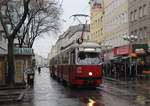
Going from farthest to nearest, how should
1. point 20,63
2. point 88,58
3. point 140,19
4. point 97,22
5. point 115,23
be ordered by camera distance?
point 97,22, point 115,23, point 140,19, point 20,63, point 88,58

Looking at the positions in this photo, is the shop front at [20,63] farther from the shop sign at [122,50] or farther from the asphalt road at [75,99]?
the shop sign at [122,50]

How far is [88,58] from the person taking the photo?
2152 cm

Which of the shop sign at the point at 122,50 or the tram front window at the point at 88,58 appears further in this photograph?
the shop sign at the point at 122,50

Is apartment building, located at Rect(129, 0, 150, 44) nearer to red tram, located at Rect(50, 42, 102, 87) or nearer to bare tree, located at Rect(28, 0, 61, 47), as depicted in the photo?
bare tree, located at Rect(28, 0, 61, 47)

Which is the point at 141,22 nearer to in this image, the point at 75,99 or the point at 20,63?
the point at 20,63

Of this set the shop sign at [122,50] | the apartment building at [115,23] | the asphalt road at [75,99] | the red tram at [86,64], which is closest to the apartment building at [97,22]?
the apartment building at [115,23]

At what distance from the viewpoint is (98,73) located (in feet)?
70.7

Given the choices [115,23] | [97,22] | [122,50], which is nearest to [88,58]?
[122,50]

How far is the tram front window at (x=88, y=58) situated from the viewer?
2133cm

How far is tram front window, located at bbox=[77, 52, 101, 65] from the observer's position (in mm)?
21328

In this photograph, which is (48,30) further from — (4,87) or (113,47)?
(4,87)

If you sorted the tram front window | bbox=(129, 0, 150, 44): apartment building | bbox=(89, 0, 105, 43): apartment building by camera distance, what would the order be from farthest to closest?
1. bbox=(89, 0, 105, 43): apartment building
2. bbox=(129, 0, 150, 44): apartment building
3. the tram front window

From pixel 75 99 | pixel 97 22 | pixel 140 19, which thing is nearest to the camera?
pixel 75 99

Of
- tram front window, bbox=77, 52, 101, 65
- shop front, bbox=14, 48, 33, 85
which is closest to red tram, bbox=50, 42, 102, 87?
tram front window, bbox=77, 52, 101, 65
